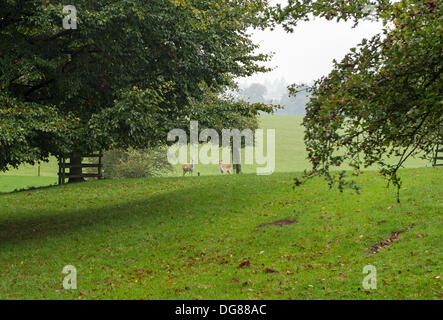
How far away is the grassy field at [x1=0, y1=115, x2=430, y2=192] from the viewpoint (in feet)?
178

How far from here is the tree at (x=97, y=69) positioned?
1648 centimetres

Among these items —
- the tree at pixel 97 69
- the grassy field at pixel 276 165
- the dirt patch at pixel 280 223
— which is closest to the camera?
the tree at pixel 97 69

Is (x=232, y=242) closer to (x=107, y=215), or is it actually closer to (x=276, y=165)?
(x=107, y=215)

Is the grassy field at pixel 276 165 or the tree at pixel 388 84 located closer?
the tree at pixel 388 84

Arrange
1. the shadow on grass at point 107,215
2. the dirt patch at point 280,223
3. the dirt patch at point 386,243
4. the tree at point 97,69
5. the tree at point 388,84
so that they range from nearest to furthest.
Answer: the tree at point 388,84 < the dirt patch at point 386,243 < the tree at point 97,69 < the dirt patch at point 280,223 < the shadow on grass at point 107,215

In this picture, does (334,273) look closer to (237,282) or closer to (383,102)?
(237,282)

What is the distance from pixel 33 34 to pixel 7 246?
8842 mm

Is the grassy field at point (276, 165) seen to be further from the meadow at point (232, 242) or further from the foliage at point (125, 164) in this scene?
the meadow at point (232, 242)

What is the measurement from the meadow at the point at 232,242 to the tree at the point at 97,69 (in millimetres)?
3968

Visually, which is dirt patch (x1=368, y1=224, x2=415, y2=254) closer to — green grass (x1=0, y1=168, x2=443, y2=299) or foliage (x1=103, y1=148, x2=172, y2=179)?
green grass (x1=0, y1=168, x2=443, y2=299)

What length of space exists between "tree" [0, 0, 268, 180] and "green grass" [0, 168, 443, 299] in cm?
399

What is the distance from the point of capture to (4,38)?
58.0 ft

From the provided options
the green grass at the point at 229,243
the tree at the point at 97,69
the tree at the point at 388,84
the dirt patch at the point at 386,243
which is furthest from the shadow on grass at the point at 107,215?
the tree at the point at 388,84
